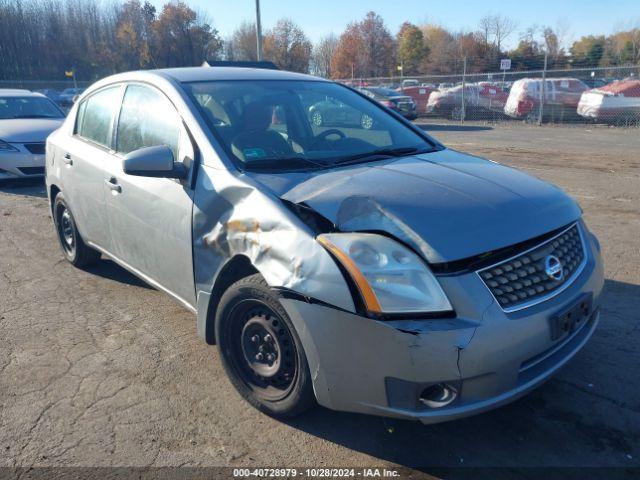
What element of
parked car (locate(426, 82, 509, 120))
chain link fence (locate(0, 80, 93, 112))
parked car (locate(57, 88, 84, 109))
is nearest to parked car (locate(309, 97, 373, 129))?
parked car (locate(426, 82, 509, 120))

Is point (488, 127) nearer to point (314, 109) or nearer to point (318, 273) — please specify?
Answer: point (314, 109)

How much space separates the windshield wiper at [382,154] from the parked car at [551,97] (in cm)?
1947

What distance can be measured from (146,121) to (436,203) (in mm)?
2188

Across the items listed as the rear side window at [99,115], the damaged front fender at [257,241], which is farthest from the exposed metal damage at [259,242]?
the rear side window at [99,115]

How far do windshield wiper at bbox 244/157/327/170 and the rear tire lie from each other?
248 centimetres

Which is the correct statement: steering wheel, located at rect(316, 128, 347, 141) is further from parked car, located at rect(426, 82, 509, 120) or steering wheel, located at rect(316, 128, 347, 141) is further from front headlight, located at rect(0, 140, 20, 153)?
parked car, located at rect(426, 82, 509, 120)

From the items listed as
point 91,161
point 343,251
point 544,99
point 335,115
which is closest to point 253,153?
point 335,115

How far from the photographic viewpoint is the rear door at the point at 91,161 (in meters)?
4.19

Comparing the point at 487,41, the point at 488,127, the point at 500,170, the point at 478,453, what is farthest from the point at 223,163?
the point at 487,41

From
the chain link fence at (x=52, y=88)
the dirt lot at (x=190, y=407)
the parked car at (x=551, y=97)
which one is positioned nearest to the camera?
the dirt lot at (x=190, y=407)

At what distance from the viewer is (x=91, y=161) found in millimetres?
4293

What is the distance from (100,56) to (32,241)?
249 ft

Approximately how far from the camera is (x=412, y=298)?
2.27 meters

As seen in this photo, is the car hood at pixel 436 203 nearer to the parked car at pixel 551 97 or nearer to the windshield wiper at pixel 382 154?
the windshield wiper at pixel 382 154
